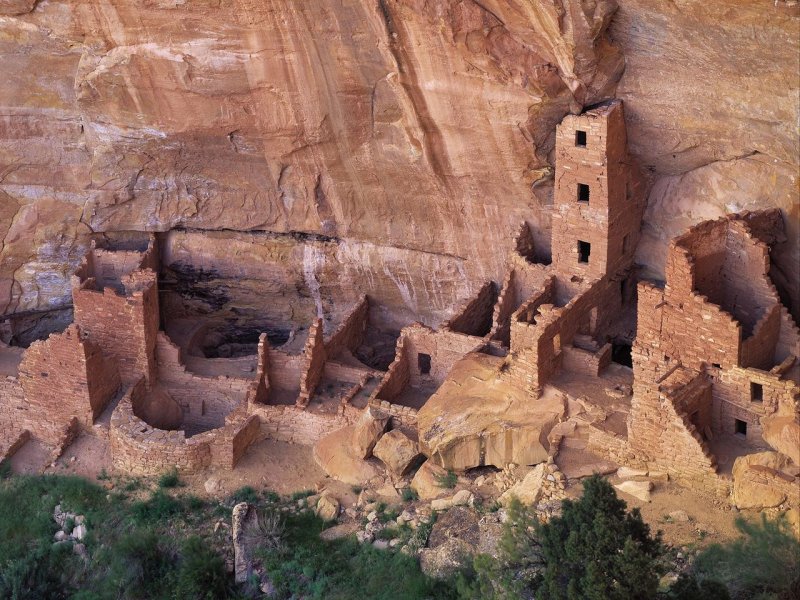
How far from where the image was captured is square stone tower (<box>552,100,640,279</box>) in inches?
619

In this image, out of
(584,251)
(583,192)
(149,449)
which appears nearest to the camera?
(583,192)

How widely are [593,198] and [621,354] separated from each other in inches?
82.2

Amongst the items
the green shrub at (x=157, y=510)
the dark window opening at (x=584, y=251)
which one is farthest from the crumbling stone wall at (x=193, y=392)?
the dark window opening at (x=584, y=251)

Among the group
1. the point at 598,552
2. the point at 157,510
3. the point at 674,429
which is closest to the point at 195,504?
the point at 157,510

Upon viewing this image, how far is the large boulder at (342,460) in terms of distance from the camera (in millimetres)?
16500

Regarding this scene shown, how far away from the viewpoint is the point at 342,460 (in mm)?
16719

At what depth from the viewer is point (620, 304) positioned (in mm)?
17188

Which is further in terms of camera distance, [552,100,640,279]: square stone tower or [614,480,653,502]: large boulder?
[552,100,640,279]: square stone tower

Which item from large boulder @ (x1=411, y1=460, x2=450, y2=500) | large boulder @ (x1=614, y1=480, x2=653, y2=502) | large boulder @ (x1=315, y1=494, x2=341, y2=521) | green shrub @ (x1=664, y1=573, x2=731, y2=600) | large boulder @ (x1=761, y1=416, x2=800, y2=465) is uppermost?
large boulder @ (x1=761, y1=416, x2=800, y2=465)

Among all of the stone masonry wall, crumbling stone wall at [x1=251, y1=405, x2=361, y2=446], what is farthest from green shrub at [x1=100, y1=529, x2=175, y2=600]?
crumbling stone wall at [x1=251, y1=405, x2=361, y2=446]

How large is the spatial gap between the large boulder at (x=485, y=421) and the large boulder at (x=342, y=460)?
2.83 ft

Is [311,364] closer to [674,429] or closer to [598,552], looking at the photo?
[674,429]

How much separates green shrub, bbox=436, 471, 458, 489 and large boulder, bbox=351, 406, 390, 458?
3.57ft

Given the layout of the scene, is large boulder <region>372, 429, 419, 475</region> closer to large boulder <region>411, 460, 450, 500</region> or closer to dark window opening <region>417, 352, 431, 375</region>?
large boulder <region>411, 460, 450, 500</region>
